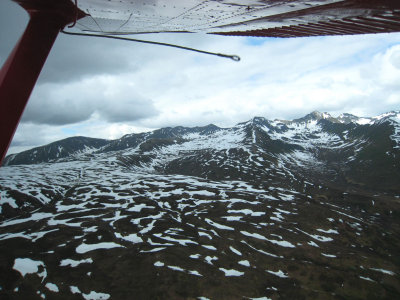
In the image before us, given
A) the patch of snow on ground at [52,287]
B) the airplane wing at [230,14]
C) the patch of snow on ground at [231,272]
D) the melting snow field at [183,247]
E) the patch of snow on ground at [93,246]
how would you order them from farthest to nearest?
the patch of snow on ground at [93,246] < the patch of snow on ground at [231,272] < the melting snow field at [183,247] < the patch of snow on ground at [52,287] < the airplane wing at [230,14]

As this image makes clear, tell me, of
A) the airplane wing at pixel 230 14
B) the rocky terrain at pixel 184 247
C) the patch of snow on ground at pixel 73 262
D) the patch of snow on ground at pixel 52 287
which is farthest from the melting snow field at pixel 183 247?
the airplane wing at pixel 230 14

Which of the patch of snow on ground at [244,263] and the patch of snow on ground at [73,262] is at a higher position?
the patch of snow on ground at [73,262]

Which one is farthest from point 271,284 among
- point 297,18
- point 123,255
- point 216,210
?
point 297,18

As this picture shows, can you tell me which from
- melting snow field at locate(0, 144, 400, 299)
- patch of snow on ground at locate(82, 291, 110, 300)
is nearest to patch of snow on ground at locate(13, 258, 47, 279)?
melting snow field at locate(0, 144, 400, 299)

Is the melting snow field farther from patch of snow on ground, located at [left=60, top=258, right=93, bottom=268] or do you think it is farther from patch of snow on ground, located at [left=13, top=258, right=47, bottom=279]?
patch of snow on ground, located at [left=60, top=258, right=93, bottom=268]

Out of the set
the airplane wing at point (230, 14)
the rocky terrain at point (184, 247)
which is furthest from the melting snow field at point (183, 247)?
the airplane wing at point (230, 14)

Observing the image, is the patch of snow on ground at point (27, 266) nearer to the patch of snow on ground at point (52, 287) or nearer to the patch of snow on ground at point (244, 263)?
the patch of snow on ground at point (52, 287)

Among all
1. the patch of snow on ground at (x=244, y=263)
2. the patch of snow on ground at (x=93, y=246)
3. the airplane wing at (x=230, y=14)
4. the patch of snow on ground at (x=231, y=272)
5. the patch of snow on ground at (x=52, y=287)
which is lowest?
the patch of snow on ground at (x=231, y=272)

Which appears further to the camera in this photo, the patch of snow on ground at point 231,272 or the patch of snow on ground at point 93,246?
the patch of snow on ground at point 93,246

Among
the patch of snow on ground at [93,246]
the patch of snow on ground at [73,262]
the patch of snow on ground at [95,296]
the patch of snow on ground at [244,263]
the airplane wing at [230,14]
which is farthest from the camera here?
the patch of snow on ground at [93,246]
